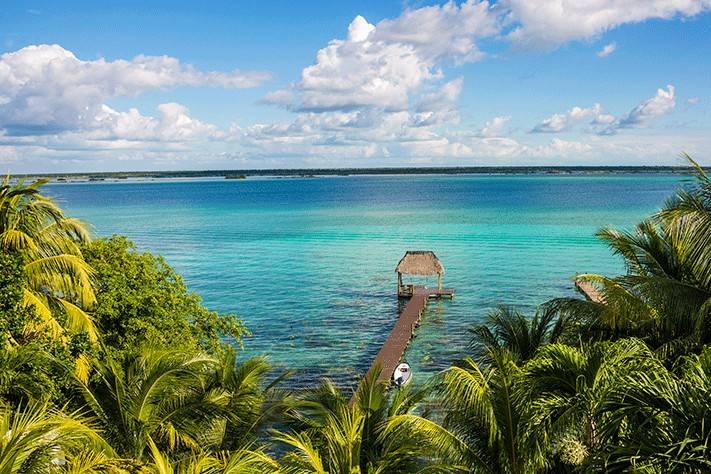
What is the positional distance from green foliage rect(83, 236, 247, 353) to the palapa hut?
19041 mm

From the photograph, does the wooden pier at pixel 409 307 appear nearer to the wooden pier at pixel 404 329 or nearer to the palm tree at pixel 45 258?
the wooden pier at pixel 404 329

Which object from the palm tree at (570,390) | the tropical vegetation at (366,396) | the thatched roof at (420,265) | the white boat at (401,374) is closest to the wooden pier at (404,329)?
the white boat at (401,374)

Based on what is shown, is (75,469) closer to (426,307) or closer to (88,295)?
(88,295)

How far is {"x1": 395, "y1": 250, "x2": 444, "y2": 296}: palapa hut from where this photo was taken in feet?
111

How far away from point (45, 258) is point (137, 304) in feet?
9.45

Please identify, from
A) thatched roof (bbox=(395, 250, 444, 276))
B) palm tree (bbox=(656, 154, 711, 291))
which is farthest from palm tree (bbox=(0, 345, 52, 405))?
thatched roof (bbox=(395, 250, 444, 276))

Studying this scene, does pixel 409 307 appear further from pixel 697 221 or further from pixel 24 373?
pixel 24 373

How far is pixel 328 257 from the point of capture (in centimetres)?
4791

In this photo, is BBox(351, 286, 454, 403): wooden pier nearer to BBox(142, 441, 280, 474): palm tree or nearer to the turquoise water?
the turquoise water

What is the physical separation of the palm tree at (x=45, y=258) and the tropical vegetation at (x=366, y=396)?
1.1 inches

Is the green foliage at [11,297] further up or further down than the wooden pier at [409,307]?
further up

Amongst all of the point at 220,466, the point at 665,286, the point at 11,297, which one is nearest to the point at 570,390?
the point at 665,286

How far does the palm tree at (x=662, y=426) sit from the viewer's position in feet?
17.4

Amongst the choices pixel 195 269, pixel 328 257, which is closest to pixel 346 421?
pixel 195 269
